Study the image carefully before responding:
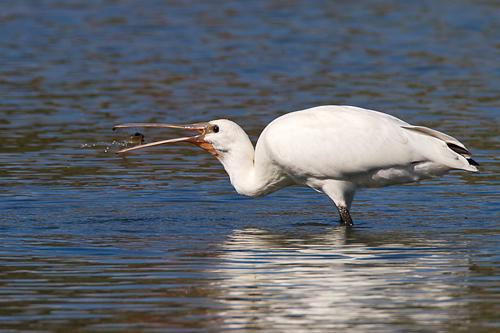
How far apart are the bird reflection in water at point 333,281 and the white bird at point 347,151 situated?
607mm

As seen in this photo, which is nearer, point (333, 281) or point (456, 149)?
point (333, 281)

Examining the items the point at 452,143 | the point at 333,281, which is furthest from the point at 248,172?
the point at 333,281

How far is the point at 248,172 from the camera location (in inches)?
502

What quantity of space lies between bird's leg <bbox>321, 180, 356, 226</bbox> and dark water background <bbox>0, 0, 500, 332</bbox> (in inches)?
7.7

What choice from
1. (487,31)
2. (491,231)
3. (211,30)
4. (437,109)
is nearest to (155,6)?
(211,30)

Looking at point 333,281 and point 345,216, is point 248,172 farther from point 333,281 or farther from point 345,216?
point 333,281

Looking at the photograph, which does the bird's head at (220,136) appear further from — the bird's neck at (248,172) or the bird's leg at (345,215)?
the bird's leg at (345,215)

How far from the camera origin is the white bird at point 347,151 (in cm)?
1209

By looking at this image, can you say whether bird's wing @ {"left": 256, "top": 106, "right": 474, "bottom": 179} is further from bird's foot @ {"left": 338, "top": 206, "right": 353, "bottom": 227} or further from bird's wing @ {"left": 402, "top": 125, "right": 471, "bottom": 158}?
bird's foot @ {"left": 338, "top": 206, "right": 353, "bottom": 227}

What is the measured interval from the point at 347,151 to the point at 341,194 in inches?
19.9

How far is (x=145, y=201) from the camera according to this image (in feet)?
44.4

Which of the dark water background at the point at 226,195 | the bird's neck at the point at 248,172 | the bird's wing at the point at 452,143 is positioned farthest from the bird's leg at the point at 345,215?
the bird's wing at the point at 452,143

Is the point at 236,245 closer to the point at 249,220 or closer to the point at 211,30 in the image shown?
the point at 249,220

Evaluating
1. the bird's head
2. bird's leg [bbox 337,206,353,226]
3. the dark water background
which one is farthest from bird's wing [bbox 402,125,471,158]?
the bird's head
